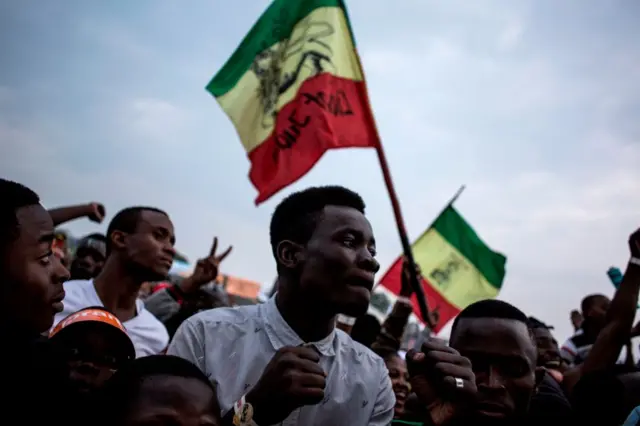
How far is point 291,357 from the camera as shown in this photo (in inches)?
72.8

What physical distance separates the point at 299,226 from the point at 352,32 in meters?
3.28

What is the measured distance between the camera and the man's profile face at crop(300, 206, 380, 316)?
2281 millimetres

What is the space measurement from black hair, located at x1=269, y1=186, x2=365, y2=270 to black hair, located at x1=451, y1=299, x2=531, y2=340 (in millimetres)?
703

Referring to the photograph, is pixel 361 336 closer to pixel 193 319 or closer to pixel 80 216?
pixel 80 216

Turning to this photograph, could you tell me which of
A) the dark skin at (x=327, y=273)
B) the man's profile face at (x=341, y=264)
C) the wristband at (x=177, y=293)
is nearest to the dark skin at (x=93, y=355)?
the dark skin at (x=327, y=273)

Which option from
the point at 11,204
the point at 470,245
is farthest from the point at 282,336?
the point at 470,245

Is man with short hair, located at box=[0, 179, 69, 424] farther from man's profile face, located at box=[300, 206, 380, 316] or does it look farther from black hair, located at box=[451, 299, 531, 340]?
black hair, located at box=[451, 299, 531, 340]

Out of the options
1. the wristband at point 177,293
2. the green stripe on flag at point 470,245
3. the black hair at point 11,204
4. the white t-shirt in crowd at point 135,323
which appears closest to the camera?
the black hair at point 11,204

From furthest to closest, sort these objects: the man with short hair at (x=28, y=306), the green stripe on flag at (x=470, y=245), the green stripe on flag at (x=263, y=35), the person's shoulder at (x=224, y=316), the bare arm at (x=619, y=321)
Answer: the green stripe on flag at (x=470, y=245) → the green stripe on flag at (x=263, y=35) → the bare arm at (x=619, y=321) → the person's shoulder at (x=224, y=316) → the man with short hair at (x=28, y=306)

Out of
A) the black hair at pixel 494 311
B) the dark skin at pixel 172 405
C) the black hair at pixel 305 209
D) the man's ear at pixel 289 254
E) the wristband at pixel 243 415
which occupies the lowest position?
the wristband at pixel 243 415

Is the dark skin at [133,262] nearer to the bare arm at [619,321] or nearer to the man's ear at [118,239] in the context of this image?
the man's ear at [118,239]

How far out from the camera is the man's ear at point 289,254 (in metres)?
2.50

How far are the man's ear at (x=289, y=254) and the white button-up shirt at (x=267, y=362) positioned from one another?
192 millimetres

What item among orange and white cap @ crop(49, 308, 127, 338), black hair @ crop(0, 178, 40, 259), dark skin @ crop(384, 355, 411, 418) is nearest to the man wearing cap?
orange and white cap @ crop(49, 308, 127, 338)
